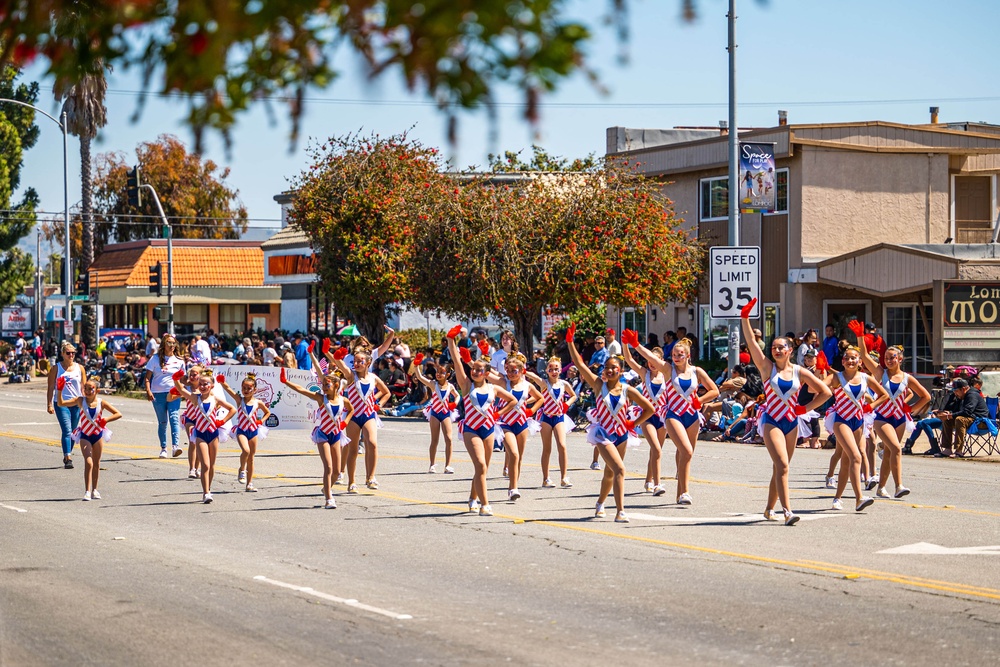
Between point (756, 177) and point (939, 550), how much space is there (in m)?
16.0

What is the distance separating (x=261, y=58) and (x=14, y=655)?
5016 millimetres

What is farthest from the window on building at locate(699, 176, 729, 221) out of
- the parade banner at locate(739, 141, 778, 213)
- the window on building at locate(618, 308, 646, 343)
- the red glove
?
the red glove

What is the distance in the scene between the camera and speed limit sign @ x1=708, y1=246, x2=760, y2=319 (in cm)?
2412

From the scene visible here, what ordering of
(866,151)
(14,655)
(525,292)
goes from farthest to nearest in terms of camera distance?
(866,151) → (525,292) → (14,655)

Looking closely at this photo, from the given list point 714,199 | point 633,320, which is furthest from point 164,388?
point 633,320

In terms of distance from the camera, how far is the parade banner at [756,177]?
2656 cm

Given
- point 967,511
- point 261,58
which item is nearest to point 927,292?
point 967,511

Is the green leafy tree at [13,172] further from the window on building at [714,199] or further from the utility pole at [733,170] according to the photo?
the utility pole at [733,170]

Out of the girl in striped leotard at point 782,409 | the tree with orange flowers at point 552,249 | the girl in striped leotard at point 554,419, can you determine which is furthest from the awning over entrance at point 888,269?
the girl in striped leotard at point 782,409

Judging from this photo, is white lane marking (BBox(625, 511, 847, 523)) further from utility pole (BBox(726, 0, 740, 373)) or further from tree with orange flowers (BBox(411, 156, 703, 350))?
tree with orange flowers (BBox(411, 156, 703, 350))

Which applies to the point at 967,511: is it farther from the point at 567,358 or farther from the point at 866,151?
the point at 866,151

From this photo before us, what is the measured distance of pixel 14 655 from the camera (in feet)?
27.1

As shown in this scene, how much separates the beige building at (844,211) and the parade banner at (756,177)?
17.0 ft

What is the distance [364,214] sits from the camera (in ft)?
126
